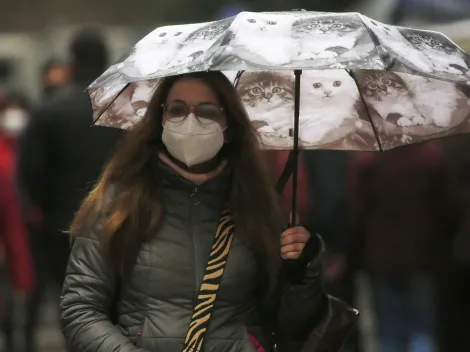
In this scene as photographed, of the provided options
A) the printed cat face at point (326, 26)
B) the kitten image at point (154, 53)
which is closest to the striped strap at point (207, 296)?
the kitten image at point (154, 53)

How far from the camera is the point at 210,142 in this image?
3779 millimetres

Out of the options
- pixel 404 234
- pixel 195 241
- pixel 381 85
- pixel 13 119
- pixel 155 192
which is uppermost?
pixel 381 85

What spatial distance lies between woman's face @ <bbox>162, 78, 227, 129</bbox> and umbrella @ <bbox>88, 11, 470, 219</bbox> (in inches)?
5.8

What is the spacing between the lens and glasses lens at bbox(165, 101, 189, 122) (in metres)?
3.77

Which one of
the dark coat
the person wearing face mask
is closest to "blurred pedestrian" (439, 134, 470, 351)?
the dark coat

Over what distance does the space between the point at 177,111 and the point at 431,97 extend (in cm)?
101

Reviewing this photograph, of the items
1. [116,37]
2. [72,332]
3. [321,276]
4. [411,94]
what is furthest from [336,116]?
[116,37]

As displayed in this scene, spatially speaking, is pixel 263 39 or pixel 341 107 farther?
pixel 341 107

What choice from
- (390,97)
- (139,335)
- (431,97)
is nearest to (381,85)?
(390,97)

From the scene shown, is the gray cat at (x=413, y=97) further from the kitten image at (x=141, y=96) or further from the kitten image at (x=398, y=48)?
the kitten image at (x=141, y=96)

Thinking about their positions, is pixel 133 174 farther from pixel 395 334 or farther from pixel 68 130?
pixel 395 334

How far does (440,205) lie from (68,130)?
7.69 feet

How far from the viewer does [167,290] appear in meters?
3.63

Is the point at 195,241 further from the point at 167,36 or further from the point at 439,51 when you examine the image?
the point at 439,51
